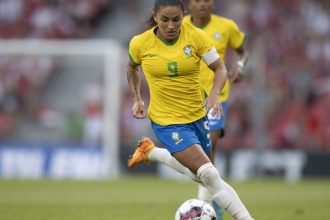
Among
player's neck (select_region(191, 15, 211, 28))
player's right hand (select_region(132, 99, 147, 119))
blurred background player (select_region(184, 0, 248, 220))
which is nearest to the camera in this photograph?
player's right hand (select_region(132, 99, 147, 119))

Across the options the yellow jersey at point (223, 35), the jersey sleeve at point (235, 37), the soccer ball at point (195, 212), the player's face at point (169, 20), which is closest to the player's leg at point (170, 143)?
the soccer ball at point (195, 212)

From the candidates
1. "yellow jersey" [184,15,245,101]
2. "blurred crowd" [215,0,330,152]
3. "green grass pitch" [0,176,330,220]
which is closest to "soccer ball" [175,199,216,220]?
"green grass pitch" [0,176,330,220]

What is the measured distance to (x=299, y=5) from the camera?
22125mm

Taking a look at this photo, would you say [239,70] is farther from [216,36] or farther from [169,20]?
[169,20]

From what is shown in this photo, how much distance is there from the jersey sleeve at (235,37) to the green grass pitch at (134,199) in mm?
2226

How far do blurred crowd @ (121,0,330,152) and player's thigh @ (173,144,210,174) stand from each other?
426 inches

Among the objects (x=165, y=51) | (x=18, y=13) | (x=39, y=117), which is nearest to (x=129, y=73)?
(x=165, y=51)

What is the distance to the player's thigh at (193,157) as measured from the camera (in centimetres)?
846

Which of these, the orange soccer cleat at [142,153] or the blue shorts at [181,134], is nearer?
the blue shorts at [181,134]

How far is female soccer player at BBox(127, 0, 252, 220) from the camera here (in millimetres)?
8375

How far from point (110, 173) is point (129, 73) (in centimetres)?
1126

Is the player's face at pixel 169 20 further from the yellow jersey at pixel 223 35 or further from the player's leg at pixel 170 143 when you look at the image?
the yellow jersey at pixel 223 35

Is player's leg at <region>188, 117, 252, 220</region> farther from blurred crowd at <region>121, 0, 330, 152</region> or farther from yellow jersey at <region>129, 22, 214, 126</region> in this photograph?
blurred crowd at <region>121, 0, 330, 152</region>

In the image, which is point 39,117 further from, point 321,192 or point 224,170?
point 321,192
